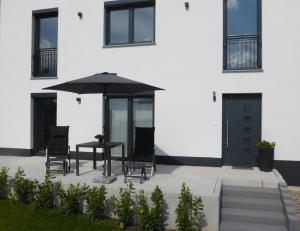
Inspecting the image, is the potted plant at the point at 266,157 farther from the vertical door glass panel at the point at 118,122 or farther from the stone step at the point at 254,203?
the vertical door glass panel at the point at 118,122

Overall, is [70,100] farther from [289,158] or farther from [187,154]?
[289,158]

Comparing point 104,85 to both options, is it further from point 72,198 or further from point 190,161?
point 190,161

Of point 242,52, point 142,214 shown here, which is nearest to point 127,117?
point 242,52

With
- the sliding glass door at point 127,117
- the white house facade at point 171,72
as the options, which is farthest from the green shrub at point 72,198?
the sliding glass door at point 127,117

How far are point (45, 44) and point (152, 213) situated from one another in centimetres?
933

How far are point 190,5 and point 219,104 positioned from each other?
11.1ft

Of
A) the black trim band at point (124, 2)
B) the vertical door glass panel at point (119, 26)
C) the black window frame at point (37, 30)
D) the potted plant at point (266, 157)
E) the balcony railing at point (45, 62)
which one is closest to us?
the potted plant at point (266, 157)

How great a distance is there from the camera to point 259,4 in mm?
9820

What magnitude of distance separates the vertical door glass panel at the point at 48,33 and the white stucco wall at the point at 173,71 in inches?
21.0

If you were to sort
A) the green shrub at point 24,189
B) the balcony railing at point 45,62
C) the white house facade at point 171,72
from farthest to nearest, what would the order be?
the balcony railing at point 45,62 → the white house facade at point 171,72 → the green shrub at point 24,189

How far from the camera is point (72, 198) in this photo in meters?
6.63

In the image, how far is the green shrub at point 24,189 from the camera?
283 inches

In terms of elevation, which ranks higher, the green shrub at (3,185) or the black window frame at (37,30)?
the black window frame at (37,30)

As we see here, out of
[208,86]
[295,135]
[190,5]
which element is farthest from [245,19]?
[295,135]
